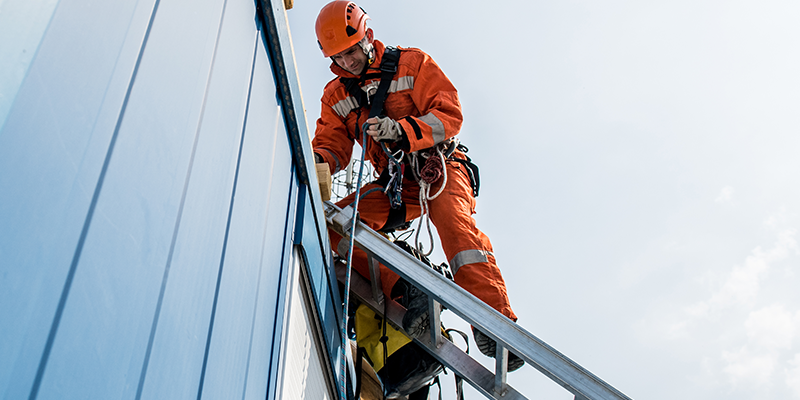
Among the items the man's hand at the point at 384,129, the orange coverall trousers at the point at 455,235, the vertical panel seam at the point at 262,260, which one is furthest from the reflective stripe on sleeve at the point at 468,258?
the vertical panel seam at the point at 262,260

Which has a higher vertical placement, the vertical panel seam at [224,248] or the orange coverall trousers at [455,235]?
the orange coverall trousers at [455,235]

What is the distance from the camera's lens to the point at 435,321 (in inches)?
135

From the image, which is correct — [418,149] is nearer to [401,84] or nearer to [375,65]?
[401,84]

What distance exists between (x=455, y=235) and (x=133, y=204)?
9.72 ft

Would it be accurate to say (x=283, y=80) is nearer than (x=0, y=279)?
No

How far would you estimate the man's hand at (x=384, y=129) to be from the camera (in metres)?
3.83

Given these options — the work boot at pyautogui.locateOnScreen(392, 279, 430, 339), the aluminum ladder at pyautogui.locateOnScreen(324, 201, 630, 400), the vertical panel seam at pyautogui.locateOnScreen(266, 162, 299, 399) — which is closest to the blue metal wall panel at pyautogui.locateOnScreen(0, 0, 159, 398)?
the vertical panel seam at pyautogui.locateOnScreen(266, 162, 299, 399)

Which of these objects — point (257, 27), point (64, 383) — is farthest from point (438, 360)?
point (64, 383)

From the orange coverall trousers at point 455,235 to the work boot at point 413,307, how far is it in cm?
6

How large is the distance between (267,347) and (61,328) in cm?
112

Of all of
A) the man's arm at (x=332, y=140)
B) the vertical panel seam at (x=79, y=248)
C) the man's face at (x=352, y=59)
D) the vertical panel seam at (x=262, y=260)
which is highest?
the man's face at (x=352, y=59)

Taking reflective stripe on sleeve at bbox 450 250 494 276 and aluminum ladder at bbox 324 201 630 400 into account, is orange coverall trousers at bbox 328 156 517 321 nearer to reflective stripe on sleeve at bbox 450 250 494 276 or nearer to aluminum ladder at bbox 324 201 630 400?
reflective stripe on sleeve at bbox 450 250 494 276

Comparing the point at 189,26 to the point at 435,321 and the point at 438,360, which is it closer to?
the point at 435,321

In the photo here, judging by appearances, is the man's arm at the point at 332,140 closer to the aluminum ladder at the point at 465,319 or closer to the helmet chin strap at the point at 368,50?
the helmet chin strap at the point at 368,50
